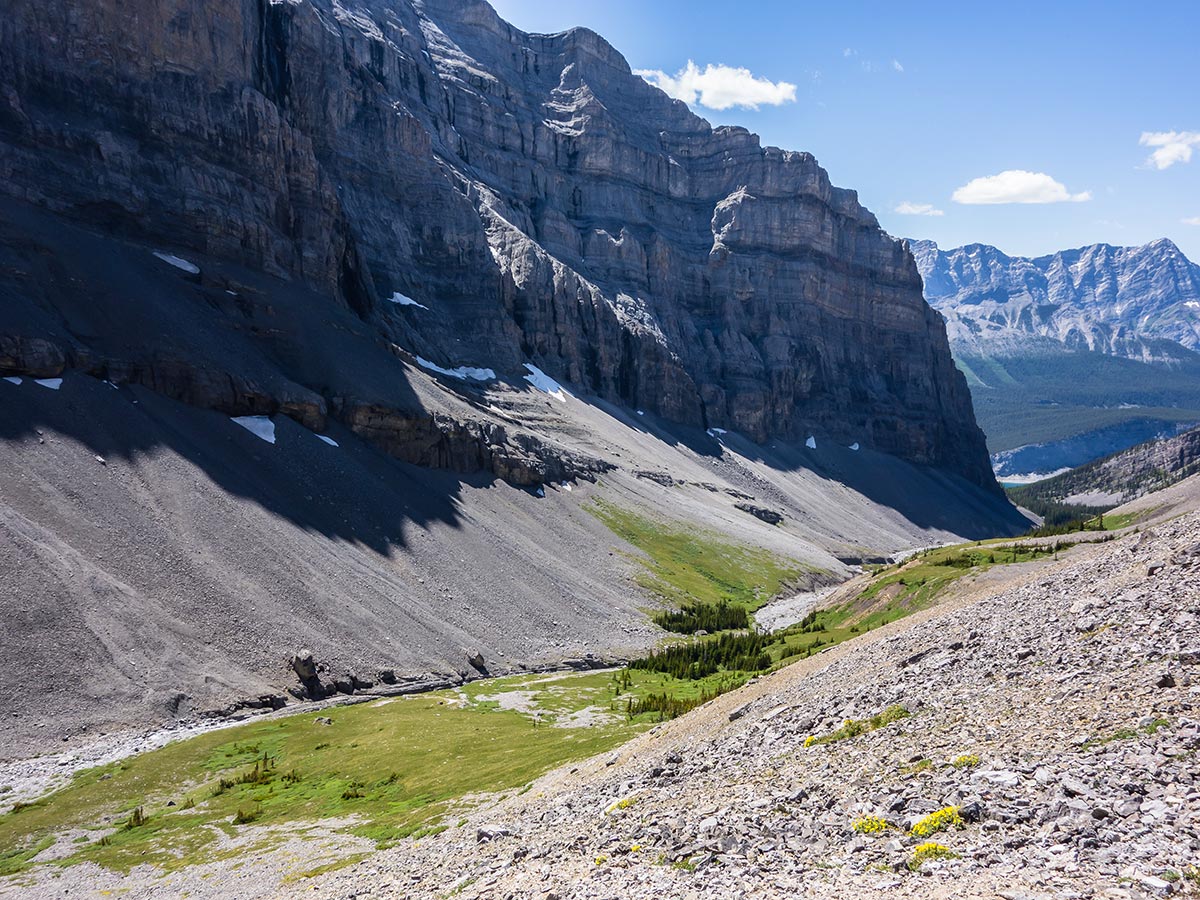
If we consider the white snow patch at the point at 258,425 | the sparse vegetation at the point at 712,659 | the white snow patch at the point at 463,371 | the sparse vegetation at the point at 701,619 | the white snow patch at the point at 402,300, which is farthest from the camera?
the white snow patch at the point at 402,300

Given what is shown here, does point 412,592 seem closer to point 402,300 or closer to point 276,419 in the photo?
point 276,419

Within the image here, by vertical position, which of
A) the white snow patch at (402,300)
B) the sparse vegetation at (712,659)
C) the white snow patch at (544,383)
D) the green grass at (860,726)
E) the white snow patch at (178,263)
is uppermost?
the white snow patch at (402,300)

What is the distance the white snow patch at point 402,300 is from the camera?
→ 529 feet

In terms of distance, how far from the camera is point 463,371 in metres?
161

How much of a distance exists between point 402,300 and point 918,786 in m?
157

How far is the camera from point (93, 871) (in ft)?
116

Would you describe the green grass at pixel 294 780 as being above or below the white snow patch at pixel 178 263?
below

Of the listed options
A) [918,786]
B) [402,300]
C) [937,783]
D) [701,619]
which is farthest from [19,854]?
[402,300]

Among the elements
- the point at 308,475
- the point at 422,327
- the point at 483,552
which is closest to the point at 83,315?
the point at 308,475

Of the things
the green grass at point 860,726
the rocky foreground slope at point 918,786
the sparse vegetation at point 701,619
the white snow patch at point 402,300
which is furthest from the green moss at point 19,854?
the white snow patch at point 402,300

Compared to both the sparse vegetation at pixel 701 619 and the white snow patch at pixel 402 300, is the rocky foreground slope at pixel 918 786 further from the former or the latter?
the white snow patch at pixel 402 300

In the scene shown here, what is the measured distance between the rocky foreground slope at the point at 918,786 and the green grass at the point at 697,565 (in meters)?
82.7

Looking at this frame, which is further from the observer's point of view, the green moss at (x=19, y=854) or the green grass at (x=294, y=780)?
the green grass at (x=294, y=780)

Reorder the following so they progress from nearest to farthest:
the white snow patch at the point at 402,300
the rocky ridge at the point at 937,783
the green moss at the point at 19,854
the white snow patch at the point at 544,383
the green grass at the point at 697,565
→ the rocky ridge at the point at 937,783 < the green moss at the point at 19,854 < the green grass at the point at 697,565 < the white snow patch at the point at 402,300 < the white snow patch at the point at 544,383
